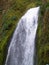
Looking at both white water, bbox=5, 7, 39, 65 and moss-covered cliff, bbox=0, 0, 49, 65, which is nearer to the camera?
moss-covered cliff, bbox=0, 0, 49, 65

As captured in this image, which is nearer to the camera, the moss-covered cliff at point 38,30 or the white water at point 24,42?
the moss-covered cliff at point 38,30

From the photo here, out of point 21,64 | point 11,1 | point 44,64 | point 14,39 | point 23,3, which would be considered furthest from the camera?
point 11,1

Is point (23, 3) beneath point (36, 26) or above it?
beneath

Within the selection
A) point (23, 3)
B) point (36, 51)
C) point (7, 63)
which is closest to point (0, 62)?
point (7, 63)

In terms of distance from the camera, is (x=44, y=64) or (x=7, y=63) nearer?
(x=44, y=64)

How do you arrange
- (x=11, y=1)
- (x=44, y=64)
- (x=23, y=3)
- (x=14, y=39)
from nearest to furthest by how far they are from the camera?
(x=44, y=64) → (x=14, y=39) → (x=23, y=3) → (x=11, y=1)

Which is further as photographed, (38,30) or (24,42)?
(24,42)

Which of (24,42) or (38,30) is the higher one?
(38,30)

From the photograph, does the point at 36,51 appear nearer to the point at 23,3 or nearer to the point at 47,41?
the point at 47,41
